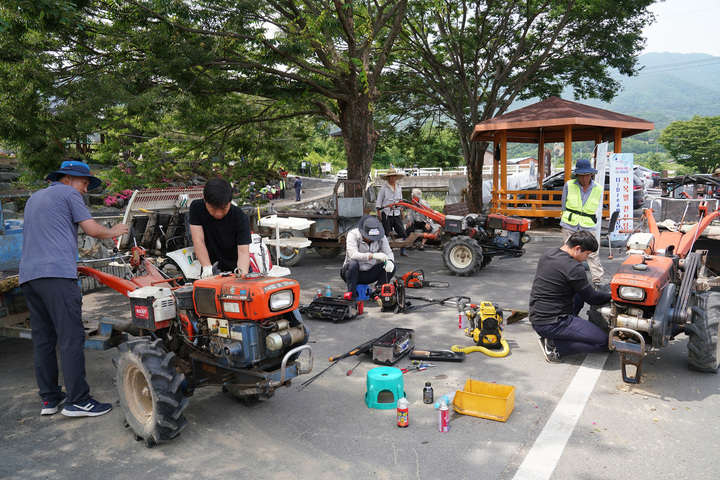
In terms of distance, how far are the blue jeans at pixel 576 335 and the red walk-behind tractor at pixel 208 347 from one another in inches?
105

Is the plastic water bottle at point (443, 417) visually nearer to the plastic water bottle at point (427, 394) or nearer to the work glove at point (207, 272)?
the plastic water bottle at point (427, 394)

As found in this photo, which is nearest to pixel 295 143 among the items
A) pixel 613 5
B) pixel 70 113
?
pixel 70 113

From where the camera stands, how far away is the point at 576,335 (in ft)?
17.0

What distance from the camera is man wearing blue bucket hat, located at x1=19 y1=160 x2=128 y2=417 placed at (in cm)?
427

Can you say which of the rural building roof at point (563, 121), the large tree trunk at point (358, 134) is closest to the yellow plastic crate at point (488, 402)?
the large tree trunk at point (358, 134)

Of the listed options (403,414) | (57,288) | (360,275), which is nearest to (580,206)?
(360,275)

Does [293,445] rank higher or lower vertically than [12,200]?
lower

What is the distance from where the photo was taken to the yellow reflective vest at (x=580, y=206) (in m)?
7.48

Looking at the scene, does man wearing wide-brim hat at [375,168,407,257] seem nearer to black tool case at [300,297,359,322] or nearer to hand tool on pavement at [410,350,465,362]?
black tool case at [300,297,359,322]

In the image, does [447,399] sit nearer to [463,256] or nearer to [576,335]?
[576,335]

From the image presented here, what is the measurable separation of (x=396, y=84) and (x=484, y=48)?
3495 mm

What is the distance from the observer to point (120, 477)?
347 centimetres

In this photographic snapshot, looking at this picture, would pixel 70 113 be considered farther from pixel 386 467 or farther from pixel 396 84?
pixel 396 84

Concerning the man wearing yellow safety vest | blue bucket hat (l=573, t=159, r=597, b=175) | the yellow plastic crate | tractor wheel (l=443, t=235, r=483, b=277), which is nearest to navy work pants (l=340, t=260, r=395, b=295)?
tractor wheel (l=443, t=235, r=483, b=277)
